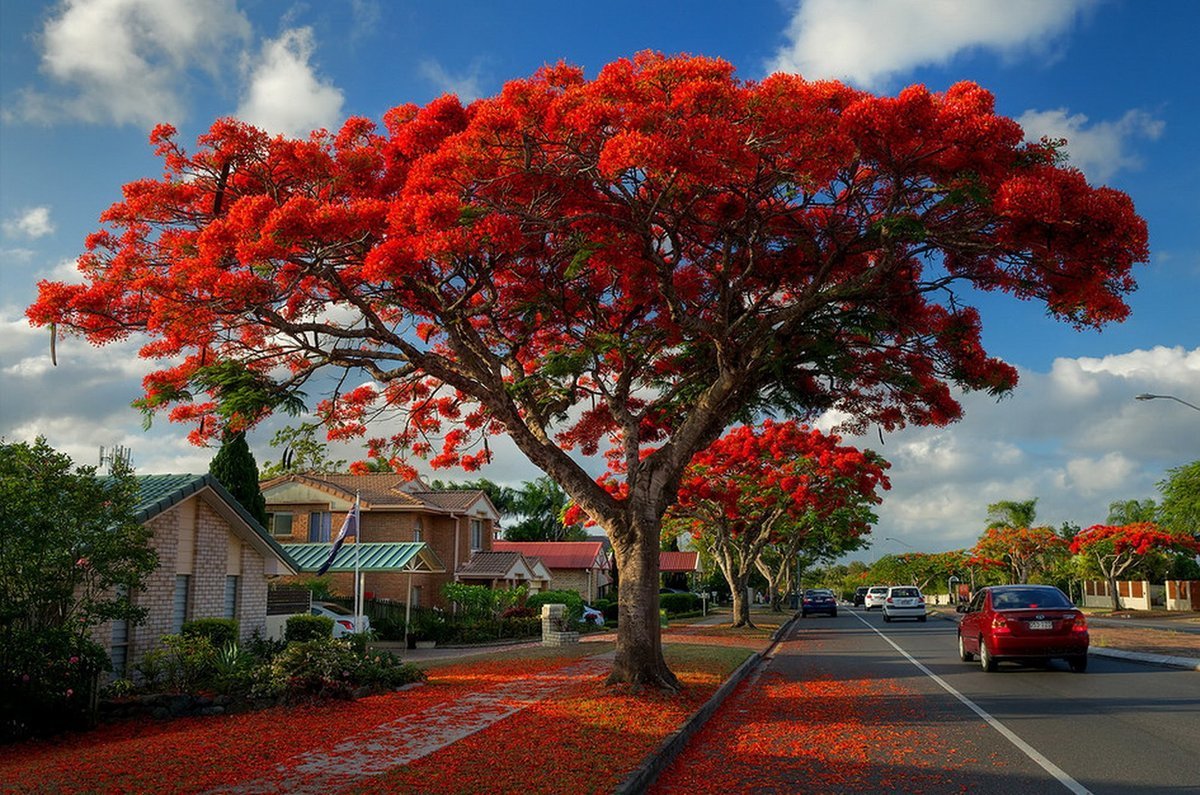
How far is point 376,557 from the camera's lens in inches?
1147

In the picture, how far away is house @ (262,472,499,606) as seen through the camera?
3881 cm

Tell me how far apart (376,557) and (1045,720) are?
21.4m

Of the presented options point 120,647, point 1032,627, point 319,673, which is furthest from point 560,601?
point 319,673

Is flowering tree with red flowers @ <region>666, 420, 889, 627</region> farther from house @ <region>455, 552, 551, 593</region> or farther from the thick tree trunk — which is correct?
the thick tree trunk

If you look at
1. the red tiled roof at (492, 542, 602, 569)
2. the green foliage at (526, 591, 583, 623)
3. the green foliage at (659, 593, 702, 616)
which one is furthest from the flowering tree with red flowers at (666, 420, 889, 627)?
the green foliage at (659, 593, 702, 616)

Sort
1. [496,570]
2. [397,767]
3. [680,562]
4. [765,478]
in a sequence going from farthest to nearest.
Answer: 1. [680,562]
2. [496,570]
3. [765,478]
4. [397,767]

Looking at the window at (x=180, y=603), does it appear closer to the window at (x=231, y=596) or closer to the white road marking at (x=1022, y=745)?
the window at (x=231, y=596)

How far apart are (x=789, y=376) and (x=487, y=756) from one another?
8.73m

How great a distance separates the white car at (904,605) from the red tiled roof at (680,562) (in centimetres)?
3217

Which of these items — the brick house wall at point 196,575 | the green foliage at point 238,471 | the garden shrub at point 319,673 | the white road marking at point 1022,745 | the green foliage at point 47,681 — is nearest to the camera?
the white road marking at point 1022,745

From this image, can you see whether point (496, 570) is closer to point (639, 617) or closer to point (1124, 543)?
point (639, 617)

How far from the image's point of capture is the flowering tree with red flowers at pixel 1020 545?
6297 cm

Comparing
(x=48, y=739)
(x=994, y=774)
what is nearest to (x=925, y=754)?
(x=994, y=774)

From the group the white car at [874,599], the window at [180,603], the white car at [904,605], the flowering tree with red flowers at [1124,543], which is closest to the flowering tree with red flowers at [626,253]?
the window at [180,603]
